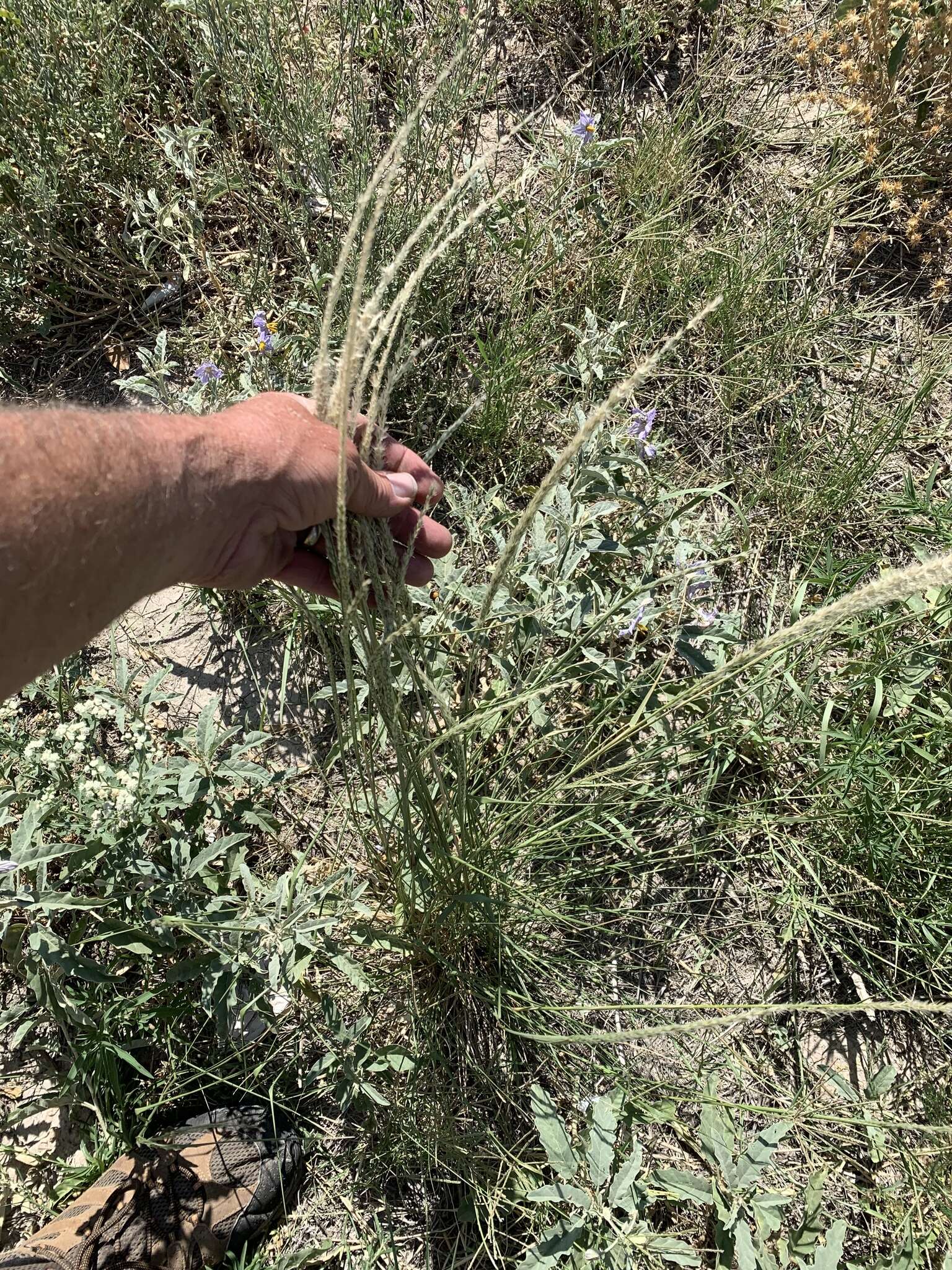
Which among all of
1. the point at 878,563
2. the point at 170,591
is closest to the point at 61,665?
the point at 170,591

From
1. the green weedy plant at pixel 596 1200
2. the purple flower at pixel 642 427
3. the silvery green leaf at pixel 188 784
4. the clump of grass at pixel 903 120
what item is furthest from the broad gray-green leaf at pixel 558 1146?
the clump of grass at pixel 903 120

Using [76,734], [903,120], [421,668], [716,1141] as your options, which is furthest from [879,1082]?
[903,120]

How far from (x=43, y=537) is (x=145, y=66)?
2.42 m

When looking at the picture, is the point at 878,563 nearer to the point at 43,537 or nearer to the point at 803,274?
the point at 803,274

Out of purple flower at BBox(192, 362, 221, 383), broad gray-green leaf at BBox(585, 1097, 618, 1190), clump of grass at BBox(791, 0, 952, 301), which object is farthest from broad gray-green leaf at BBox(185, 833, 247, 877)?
clump of grass at BBox(791, 0, 952, 301)

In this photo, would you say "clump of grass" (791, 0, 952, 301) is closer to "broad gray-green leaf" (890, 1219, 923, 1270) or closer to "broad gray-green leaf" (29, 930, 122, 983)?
"broad gray-green leaf" (890, 1219, 923, 1270)

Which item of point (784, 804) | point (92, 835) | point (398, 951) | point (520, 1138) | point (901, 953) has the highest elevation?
point (92, 835)

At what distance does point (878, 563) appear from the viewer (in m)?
2.31

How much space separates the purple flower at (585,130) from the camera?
2.41 metres

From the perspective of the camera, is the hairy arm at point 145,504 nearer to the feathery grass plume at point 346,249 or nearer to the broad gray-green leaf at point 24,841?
the feathery grass plume at point 346,249

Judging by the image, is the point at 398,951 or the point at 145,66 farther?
the point at 145,66

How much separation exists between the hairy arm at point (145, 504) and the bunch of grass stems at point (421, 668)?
10 centimetres

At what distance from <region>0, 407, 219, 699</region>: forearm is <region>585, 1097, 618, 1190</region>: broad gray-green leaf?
1145 millimetres

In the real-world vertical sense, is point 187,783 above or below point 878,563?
above
